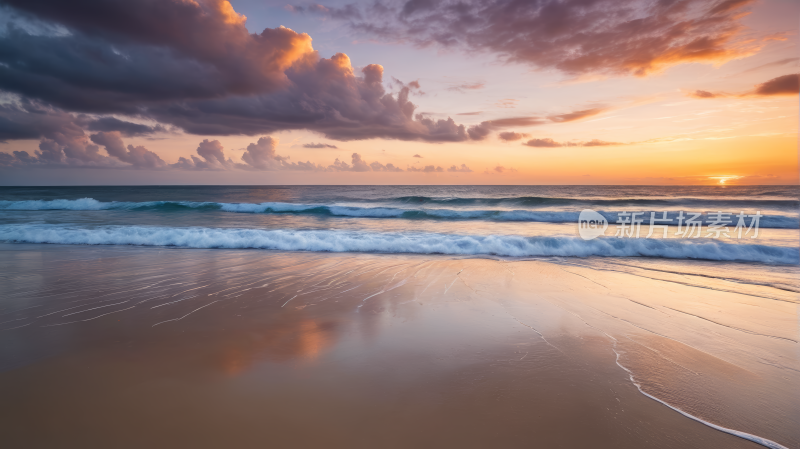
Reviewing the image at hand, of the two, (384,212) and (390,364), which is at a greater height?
(384,212)

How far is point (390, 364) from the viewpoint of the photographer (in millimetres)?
2930

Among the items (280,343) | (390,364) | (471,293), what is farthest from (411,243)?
(390,364)

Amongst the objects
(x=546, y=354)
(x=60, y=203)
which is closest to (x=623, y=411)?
(x=546, y=354)

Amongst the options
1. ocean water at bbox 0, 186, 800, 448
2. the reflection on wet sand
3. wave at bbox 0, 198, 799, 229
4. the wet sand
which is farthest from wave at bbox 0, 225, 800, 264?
wave at bbox 0, 198, 799, 229

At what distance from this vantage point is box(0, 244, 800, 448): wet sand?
2121 mm

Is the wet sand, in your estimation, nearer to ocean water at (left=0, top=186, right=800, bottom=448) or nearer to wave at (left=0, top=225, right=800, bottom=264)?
ocean water at (left=0, top=186, right=800, bottom=448)

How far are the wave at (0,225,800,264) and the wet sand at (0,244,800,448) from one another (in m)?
3.16

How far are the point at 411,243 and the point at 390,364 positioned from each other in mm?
6470

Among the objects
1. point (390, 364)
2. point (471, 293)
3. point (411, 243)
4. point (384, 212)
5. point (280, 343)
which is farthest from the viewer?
point (384, 212)

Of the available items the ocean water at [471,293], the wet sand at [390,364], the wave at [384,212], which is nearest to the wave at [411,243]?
the ocean water at [471,293]

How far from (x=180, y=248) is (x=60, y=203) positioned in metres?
22.2

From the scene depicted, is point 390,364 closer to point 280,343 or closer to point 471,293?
point 280,343

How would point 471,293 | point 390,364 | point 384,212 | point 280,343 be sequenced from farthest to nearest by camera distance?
point 384,212 < point 471,293 < point 280,343 < point 390,364

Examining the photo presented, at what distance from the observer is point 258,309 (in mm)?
4359
